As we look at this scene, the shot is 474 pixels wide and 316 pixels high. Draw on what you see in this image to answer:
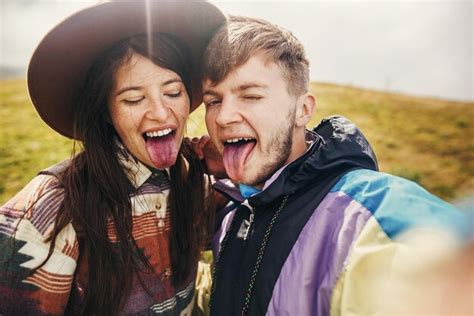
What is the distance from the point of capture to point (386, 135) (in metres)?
12.7

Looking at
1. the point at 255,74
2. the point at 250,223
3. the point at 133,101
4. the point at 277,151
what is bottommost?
the point at 250,223

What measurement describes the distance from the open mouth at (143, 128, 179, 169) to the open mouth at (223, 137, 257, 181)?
0.36m

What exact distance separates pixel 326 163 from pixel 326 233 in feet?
1.34

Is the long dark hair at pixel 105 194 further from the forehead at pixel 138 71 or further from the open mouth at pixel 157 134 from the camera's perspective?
the open mouth at pixel 157 134

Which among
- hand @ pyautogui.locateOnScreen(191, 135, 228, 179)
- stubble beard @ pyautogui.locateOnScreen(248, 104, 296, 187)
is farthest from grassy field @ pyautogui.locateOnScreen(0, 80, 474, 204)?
stubble beard @ pyautogui.locateOnScreen(248, 104, 296, 187)

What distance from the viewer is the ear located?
2.42 metres

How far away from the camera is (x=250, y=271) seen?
6.82 feet

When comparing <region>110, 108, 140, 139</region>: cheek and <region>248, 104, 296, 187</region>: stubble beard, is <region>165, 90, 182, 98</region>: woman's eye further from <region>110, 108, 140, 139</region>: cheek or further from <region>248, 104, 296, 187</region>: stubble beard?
<region>248, 104, 296, 187</region>: stubble beard

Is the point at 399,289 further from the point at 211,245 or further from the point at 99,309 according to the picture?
the point at 211,245

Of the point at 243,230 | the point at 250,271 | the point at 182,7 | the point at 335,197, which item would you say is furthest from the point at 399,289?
the point at 182,7

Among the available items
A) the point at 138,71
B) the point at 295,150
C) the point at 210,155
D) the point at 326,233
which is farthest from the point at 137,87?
the point at 326,233

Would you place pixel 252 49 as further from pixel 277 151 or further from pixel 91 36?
pixel 91 36

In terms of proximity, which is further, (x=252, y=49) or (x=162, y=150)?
(x=162, y=150)

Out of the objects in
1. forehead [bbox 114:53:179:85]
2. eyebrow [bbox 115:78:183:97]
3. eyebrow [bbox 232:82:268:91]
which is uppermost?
forehead [bbox 114:53:179:85]
